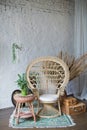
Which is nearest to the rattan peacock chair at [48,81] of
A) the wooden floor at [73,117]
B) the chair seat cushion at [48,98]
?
the chair seat cushion at [48,98]

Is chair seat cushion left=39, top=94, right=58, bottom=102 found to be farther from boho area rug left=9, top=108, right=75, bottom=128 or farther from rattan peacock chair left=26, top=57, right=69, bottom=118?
boho area rug left=9, top=108, right=75, bottom=128

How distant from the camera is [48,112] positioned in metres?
3.71

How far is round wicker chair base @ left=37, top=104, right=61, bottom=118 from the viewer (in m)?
3.59

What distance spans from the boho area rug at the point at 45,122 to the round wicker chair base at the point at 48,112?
5.3 inches

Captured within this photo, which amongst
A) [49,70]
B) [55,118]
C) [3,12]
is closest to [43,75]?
[49,70]

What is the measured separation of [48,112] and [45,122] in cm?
42

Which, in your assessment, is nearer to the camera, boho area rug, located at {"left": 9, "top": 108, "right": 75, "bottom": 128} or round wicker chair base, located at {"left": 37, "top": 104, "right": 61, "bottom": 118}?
boho area rug, located at {"left": 9, "top": 108, "right": 75, "bottom": 128}

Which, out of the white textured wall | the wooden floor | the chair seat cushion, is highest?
the white textured wall

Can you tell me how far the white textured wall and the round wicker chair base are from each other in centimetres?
86

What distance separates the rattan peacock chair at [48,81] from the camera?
3629 millimetres

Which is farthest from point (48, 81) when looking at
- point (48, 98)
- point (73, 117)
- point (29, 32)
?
point (29, 32)

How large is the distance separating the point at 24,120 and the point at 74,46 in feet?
7.87

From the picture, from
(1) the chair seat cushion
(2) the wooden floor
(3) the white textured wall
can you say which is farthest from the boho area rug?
(3) the white textured wall

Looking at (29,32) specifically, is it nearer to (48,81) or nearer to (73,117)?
(48,81)
